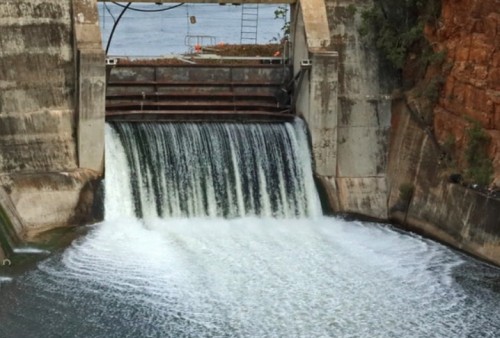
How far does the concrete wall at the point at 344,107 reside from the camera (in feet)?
61.2

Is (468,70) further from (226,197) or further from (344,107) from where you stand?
(226,197)

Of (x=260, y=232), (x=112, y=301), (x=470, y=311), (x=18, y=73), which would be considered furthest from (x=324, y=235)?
(x=18, y=73)

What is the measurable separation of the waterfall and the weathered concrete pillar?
43 cm

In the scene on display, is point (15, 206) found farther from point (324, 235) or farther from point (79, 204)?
point (324, 235)

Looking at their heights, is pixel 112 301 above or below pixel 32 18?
below

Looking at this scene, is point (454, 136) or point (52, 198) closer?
point (52, 198)

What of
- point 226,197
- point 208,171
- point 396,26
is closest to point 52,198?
point 208,171

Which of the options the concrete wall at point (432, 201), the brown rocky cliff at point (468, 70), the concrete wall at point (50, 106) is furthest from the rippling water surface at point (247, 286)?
the brown rocky cliff at point (468, 70)

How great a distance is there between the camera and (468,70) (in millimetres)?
17141

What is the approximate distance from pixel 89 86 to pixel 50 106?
110 centimetres

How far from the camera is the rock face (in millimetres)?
16359

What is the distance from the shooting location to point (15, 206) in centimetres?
1667

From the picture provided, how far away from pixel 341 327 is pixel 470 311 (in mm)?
2334

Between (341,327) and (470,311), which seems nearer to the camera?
(341,327)
